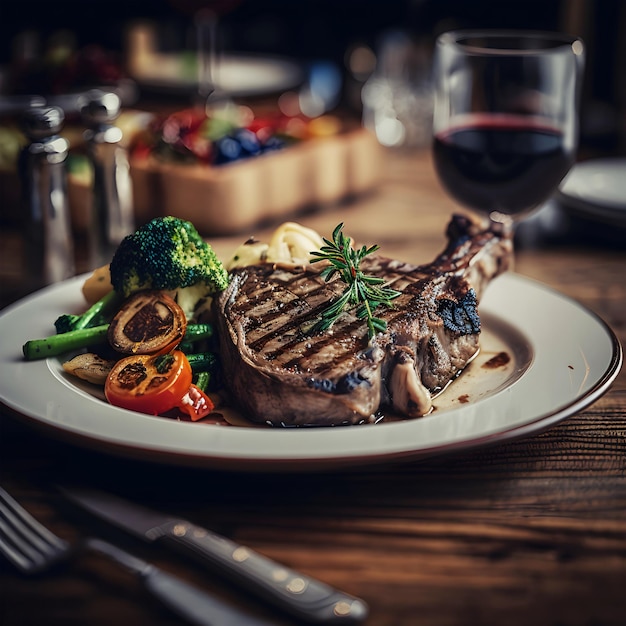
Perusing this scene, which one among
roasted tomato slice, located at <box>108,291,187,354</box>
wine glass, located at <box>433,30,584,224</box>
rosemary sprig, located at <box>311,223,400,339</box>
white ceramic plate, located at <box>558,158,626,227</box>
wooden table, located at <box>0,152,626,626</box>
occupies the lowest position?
wooden table, located at <box>0,152,626,626</box>

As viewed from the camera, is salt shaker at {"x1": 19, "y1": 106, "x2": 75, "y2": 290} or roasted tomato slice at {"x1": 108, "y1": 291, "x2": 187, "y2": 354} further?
salt shaker at {"x1": 19, "y1": 106, "x2": 75, "y2": 290}

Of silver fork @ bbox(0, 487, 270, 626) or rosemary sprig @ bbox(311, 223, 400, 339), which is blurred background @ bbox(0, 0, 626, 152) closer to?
rosemary sprig @ bbox(311, 223, 400, 339)

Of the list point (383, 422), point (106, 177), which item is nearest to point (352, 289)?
point (383, 422)

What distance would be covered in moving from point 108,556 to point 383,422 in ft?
1.75

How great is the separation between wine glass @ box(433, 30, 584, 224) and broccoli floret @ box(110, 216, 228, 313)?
92cm

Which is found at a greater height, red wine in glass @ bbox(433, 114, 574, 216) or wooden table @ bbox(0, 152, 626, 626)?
red wine in glass @ bbox(433, 114, 574, 216)

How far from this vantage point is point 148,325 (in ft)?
5.24

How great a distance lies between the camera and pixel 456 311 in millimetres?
1631

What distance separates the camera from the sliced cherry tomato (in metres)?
1.46

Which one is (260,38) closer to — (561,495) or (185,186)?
(185,186)

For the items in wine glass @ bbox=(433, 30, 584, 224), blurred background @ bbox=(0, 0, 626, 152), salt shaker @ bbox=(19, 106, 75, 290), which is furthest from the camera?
blurred background @ bbox=(0, 0, 626, 152)

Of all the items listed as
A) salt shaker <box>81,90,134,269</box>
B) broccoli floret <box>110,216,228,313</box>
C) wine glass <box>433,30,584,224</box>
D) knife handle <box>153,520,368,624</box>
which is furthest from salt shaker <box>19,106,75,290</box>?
knife handle <box>153,520,368,624</box>

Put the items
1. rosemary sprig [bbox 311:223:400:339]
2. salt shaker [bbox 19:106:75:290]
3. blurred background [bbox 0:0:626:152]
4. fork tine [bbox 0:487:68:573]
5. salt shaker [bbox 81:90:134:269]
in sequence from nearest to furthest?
fork tine [bbox 0:487:68:573], rosemary sprig [bbox 311:223:400:339], salt shaker [bbox 19:106:75:290], salt shaker [bbox 81:90:134:269], blurred background [bbox 0:0:626:152]

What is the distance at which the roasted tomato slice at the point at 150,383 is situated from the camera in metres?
1.42
